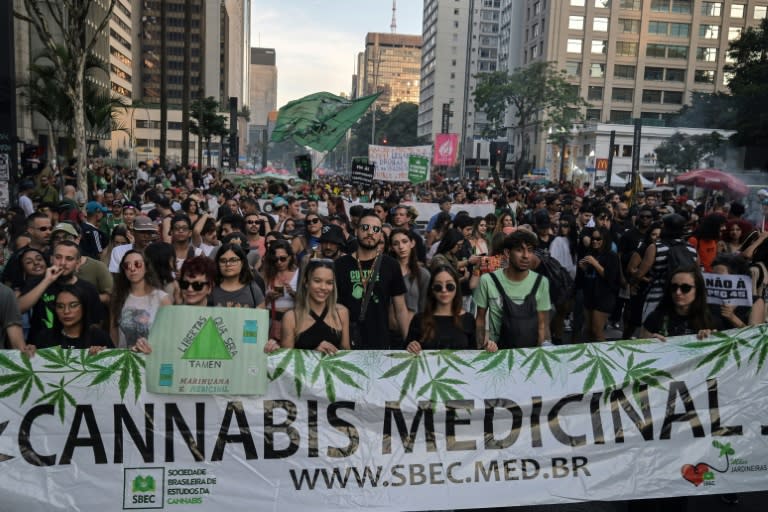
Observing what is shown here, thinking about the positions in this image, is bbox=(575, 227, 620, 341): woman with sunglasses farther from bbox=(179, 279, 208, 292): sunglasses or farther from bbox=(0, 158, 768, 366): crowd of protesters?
bbox=(179, 279, 208, 292): sunglasses

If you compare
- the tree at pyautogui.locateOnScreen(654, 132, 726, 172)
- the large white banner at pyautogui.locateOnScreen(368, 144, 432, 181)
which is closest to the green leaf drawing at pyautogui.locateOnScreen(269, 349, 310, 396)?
the large white banner at pyautogui.locateOnScreen(368, 144, 432, 181)

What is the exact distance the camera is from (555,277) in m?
8.06

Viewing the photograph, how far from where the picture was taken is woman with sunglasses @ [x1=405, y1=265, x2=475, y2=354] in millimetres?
4961

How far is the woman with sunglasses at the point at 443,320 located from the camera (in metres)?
4.96

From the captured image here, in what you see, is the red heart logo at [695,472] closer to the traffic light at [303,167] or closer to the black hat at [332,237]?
the black hat at [332,237]

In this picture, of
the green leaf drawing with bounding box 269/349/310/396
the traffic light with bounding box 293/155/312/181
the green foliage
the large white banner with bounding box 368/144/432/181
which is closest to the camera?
the green leaf drawing with bounding box 269/349/310/396

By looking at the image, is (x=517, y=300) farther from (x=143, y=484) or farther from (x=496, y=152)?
(x=496, y=152)

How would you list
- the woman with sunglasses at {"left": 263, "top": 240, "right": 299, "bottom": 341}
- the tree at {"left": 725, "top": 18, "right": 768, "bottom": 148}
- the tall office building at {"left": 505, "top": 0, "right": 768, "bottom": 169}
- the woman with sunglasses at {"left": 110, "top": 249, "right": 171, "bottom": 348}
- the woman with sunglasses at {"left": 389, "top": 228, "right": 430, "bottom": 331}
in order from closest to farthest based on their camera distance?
the woman with sunglasses at {"left": 110, "top": 249, "right": 171, "bottom": 348} → the woman with sunglasses at {"left": 263, "top": 240, "right": 299, "bottom": 341} → the woman with sunglasses at {"left": 389, "top": 228, "right": 430, "bottom": 331} → the tree at {"left": 725, "top": 18, "right": 768, "bottom": 148} → the tall office building at {"left": 505, "top": 0, "right": 768, "bottom": 169}

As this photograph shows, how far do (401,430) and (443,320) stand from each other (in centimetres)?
83

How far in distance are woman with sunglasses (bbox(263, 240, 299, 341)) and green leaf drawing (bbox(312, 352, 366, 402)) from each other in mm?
1211

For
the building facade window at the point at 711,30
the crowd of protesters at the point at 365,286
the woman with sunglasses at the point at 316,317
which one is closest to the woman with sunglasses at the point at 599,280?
the crowd of protesters at the point at 365,286

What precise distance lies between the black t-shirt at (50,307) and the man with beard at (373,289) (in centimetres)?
177

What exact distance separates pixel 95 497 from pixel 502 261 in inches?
180

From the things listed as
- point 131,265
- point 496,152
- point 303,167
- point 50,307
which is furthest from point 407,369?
point 496,152
